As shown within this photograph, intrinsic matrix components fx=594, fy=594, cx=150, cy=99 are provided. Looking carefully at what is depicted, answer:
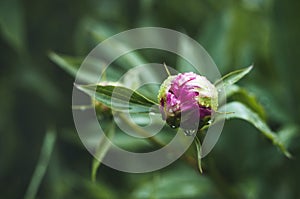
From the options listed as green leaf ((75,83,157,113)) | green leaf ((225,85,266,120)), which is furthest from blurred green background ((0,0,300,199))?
green leaf ((75,83,157,113))

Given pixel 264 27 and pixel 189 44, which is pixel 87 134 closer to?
pixel 189 44

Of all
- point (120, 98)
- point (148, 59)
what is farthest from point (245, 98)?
point (148, 59)

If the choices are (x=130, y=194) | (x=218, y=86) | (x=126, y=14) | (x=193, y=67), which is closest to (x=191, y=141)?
(x=218, y=86)

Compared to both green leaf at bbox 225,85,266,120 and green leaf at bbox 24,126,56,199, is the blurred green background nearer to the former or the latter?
green leaf at bbox 24,126,56,199

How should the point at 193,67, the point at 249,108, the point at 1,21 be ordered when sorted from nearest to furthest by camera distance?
1. the point at 249,108
2. the point at 193,67
3. the point at 1,21

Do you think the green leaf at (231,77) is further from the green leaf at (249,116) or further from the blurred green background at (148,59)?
the blurred green background at (148,59)

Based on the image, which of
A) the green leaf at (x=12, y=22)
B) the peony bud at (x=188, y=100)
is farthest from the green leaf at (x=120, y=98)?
the green leaf at (x=12, y=22)

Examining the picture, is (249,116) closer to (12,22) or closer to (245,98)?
(245,98)
